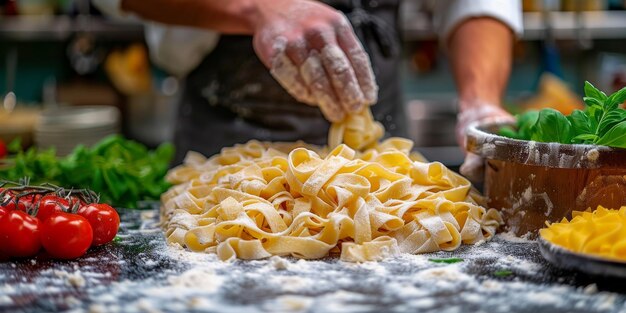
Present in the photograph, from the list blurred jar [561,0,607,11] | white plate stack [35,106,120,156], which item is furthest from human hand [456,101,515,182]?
blurred jar [561,0,607,11]

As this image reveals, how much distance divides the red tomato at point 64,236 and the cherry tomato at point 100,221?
0.07m

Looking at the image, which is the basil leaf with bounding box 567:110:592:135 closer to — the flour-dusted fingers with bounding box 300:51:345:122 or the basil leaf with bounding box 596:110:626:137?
the basil leaf with bounding box 596:110:626:137

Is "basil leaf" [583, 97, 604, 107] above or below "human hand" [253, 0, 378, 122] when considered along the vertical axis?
below

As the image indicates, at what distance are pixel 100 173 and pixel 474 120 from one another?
1.13 m

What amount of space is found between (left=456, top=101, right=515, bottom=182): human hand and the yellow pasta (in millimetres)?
475

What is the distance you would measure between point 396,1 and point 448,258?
1.46m

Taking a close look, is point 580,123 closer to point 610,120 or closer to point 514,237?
point 610,120

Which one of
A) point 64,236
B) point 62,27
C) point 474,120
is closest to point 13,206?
point 64,236

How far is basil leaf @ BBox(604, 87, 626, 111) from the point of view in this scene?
175 cm

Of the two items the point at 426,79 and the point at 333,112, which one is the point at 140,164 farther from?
the point at 426,79

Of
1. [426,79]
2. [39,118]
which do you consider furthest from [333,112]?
[426,79]

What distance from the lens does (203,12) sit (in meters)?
2.52

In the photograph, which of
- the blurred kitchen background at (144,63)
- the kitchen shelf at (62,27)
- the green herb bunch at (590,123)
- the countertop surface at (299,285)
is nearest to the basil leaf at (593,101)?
the green herb bunch at (590,123)

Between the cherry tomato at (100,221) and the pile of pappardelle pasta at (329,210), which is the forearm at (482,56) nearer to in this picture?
the pile of pappardelle pasta at (329,210)
